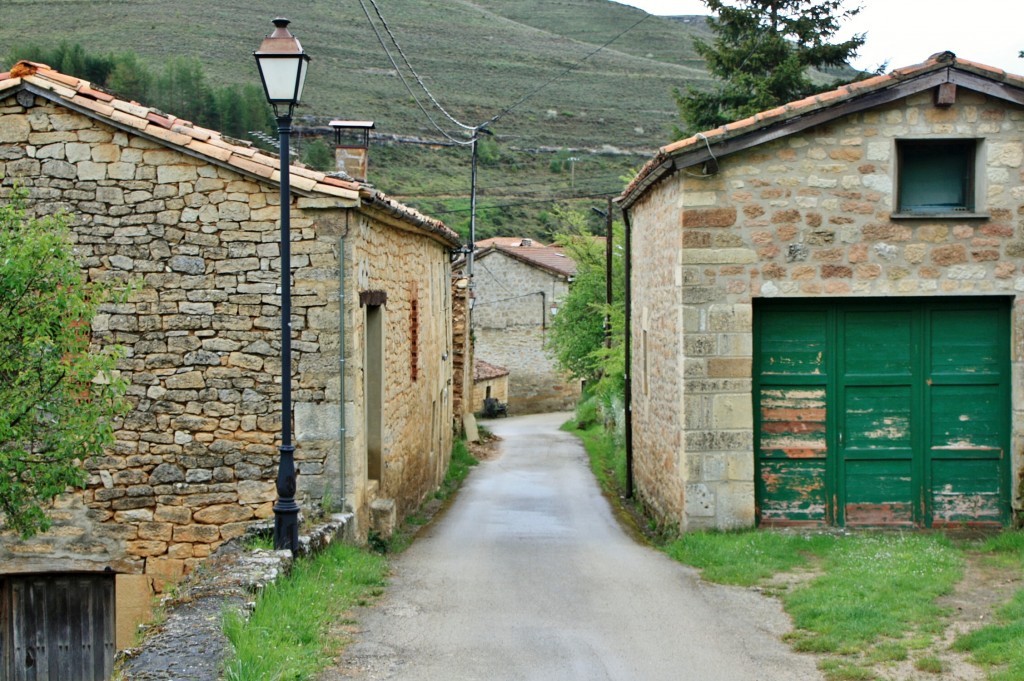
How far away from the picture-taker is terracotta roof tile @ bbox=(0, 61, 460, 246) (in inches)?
375

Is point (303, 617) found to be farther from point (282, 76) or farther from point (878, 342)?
point (878, 342)

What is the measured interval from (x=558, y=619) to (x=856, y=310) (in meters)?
4.72

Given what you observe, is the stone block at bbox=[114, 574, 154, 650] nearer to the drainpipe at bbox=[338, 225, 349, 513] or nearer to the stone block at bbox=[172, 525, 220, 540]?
the stone block at bbox=[172, 525, 220, 540]

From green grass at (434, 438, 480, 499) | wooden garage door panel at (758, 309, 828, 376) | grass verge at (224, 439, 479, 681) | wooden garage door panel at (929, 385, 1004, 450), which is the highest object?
wooden garage door panel at (758, 309, 828, 376)

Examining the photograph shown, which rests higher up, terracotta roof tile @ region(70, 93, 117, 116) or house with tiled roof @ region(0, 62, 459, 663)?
terracotta roof tile @ region(70, 93, 117, 116)

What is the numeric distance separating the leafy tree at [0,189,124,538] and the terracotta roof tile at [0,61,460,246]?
70.9 inches

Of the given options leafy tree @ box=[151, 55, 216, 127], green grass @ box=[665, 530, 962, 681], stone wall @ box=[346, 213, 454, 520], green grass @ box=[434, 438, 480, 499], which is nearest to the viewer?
green grass @ box=[665, 530, 962, 681]

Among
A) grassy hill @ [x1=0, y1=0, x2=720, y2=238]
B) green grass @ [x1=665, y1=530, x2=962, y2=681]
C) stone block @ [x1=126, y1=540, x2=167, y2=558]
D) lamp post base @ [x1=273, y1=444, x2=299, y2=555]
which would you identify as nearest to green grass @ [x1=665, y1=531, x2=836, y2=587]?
green grass @ [x1=665, y1=530, x2=962, y2=681]

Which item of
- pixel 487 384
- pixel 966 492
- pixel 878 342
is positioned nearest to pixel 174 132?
pixel 878 342

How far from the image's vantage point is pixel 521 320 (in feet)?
141

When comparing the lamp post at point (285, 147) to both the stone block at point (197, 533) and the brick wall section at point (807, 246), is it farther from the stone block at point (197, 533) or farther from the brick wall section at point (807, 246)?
the brick wall section at point (807, 246)

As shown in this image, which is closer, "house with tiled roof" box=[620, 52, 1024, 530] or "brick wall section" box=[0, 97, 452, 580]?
"brick wall section" box=[0, 97, 452, 580]

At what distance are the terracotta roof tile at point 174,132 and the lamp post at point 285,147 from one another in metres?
1.58

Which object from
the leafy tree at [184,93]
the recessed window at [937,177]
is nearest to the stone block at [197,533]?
the recessed window at [937,177]
